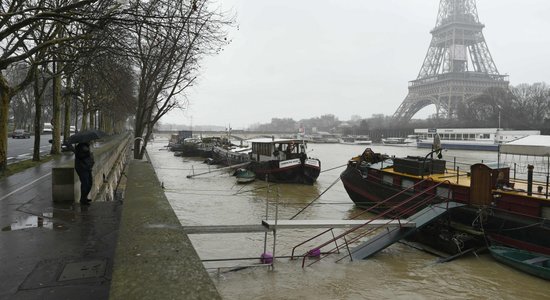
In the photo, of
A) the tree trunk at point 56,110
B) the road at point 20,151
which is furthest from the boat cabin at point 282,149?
the road at point 20,151

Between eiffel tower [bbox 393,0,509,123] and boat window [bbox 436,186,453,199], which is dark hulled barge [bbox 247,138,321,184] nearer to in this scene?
boat window [bbox 436,186,453,199]

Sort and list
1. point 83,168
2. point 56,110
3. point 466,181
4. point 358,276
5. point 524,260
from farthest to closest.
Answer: point 56,110 → point 466,181 → point 524,260 → point 358,276 → point 83,168

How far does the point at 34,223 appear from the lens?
8.53 m

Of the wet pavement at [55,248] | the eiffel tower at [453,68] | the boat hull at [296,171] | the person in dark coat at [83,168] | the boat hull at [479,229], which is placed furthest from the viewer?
the eiffel tower at [453,68]

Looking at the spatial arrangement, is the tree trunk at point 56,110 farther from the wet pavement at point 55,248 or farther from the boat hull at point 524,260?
the boat hull at point 524,260

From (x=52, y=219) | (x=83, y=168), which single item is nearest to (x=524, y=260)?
(x=83, y=168)

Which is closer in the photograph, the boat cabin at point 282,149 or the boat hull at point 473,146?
the boat cabin at point 282,149

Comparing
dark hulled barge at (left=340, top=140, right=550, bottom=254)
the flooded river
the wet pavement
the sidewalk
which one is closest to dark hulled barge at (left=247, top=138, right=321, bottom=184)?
dark hulled barge at (left=340, top=140, right=550, bottom=254)

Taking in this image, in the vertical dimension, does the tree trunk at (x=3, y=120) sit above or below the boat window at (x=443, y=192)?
above

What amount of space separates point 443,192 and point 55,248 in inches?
554

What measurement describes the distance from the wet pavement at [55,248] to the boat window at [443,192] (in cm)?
1204

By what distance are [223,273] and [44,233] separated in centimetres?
502

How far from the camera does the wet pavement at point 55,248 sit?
5176mm

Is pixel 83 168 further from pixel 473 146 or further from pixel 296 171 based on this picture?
pixel 473 146
